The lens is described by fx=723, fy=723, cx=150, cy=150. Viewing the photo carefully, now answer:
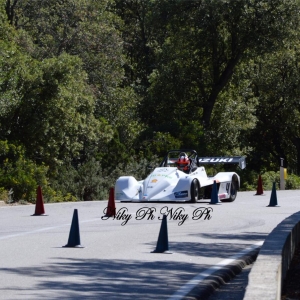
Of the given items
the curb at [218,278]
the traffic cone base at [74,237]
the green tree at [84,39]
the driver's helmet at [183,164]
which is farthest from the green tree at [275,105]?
the curb at [218,278]

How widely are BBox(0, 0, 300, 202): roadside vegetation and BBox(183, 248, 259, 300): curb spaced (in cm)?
1418

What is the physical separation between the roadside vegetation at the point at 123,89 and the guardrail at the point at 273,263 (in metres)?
14.4

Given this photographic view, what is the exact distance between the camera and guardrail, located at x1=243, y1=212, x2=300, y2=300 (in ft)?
20.0

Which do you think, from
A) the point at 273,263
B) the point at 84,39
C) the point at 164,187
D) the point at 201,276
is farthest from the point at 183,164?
the point at 273,263

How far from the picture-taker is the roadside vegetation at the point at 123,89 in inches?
1126

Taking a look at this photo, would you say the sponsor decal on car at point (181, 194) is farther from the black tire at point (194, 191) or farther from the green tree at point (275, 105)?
the green tree at point (275, 105)

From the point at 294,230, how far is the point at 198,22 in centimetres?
2780

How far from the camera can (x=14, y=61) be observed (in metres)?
28.4

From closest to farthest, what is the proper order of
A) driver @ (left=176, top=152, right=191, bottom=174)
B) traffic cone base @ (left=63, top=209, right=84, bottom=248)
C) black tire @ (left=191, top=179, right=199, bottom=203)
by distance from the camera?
traffic cone base @ (left=63, top=209, right=84, bottom=248), black tire @ (left=191, top=179, right=199, bottom=203), driver @ (left=176, top=152, right=191, bottom=174)

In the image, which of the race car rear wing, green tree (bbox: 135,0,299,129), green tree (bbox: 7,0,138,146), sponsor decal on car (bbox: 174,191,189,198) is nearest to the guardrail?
sponsor decal on car (bbox: 174,191,189,198)

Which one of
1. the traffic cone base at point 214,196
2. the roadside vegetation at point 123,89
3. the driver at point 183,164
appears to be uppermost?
the roadside vegetation at point 123,89

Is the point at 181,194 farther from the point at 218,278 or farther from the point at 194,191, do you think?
the point at 218,278

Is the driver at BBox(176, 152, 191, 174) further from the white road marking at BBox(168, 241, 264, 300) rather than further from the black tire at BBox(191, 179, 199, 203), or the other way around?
the white road marking at BBox(168, 241, 264, 300)

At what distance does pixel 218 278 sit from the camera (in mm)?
9508
